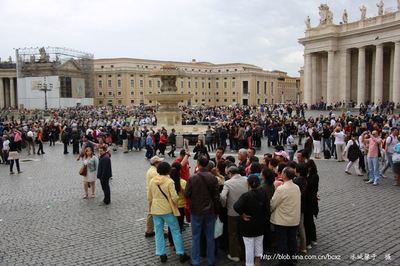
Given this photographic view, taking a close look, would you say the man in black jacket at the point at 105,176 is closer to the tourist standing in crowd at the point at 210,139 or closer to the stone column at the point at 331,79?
the tourist standing in crowd at the point at 210,139

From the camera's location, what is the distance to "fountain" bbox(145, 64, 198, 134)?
102ft

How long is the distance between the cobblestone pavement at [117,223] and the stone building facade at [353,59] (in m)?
35.3

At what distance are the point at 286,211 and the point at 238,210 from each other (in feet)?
2.54

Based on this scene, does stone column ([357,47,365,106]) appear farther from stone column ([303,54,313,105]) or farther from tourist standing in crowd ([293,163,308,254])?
tourist standing in crowd ([293,163,308,254])

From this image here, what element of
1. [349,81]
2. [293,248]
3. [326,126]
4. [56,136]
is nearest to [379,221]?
[293,248]

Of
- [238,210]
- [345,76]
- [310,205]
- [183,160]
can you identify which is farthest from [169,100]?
[345,76]

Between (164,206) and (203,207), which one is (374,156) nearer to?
(203,207)

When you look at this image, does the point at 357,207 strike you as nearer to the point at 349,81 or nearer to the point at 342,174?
the point at 342,174

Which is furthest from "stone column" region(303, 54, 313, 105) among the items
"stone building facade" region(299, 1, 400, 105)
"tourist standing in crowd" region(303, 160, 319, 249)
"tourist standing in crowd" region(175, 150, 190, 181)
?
"tourist standing in crowd" region(303, 160, 319, 249)

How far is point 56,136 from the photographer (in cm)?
3031

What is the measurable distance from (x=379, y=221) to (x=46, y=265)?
6.52 meters

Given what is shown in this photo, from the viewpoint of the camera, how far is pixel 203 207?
632 centimetres

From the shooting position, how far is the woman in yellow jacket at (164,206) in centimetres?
667

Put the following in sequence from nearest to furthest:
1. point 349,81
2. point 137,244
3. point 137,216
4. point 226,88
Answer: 1. point 137,244
2. point 137,216
3. point 349,81
4. point 226,88
